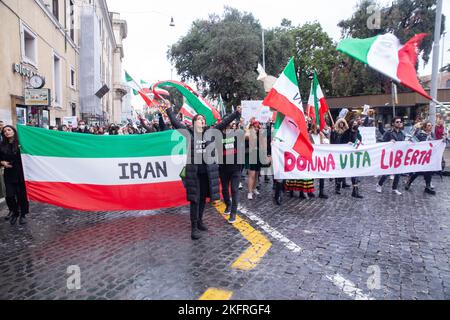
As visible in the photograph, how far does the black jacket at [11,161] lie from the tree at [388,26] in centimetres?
2994

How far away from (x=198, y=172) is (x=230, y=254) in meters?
1.33

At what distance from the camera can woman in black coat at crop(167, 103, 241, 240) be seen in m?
4.96

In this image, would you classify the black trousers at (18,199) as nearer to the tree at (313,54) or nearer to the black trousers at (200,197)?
the black trousers at (200,197)

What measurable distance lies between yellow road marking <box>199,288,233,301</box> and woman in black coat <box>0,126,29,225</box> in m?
4.17

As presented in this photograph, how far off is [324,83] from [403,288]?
43618mm

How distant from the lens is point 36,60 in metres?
14.0

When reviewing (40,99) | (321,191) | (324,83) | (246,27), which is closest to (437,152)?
(321,191)

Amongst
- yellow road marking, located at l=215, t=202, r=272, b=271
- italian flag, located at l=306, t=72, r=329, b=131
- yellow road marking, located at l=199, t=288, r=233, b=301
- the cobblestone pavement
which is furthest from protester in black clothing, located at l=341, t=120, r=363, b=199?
yellow road marking, located at l=199, t=288, r=233, b=301

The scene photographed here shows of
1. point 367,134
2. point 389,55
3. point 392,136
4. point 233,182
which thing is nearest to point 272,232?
point 233,182

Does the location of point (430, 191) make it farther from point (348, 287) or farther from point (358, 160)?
point (348, 287)

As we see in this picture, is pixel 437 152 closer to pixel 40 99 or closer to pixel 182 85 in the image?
pixel 182 85

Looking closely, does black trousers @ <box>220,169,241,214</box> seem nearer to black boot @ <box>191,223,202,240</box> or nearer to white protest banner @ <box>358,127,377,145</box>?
black boot @ <box>191,223,202,240</box>

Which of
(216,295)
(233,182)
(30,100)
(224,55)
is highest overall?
(224,55)

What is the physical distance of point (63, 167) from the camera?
5.82 meters
